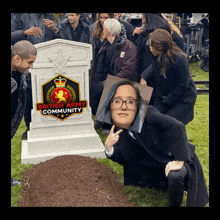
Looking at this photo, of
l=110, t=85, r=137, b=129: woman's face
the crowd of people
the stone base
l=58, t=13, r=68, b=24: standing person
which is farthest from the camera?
the stone base

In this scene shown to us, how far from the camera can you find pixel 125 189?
584cm

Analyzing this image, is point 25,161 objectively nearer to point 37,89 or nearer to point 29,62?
point 37,89

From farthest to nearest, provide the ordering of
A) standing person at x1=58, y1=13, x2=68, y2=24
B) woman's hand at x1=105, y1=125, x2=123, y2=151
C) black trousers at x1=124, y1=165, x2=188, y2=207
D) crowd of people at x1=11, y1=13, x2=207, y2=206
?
standing person at x1=58, y1=13, x2=68, y2=24 → woman's hand at x1=105, y1=125, x2=123, y2=151 → crowd of people at x1=11, y1=13, x2=207, y2=206 → black trousers at x1=124, y1=165, x2=188, y2=207

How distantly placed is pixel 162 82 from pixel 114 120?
2.99 feet

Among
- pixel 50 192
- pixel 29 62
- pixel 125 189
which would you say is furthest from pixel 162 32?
pixel 50 192

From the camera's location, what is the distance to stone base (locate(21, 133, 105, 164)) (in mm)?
6195

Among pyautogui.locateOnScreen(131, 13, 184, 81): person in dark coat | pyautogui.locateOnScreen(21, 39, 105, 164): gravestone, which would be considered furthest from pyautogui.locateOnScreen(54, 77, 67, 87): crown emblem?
pyautogui.locateOnScreen(131, 13, 184, 81): person in dark coat

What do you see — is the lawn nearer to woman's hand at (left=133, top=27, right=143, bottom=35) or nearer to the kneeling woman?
the kneeling woman

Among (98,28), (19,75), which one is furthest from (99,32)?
(19,75)

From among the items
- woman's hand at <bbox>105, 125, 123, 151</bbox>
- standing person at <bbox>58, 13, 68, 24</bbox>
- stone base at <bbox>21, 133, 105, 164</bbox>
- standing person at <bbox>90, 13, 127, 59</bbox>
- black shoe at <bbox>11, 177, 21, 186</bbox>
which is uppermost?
standing person at <bbox>58, 13, 68, 24</bbox>

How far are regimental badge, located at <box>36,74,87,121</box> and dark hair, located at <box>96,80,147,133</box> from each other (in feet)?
1.78

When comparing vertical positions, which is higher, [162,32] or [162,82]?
[162,32]

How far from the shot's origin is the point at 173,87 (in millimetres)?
5473

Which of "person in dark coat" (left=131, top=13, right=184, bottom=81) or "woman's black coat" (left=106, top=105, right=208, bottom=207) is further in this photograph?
"person in dark coat" (left=131, top=13, right=184, bottom=81)
